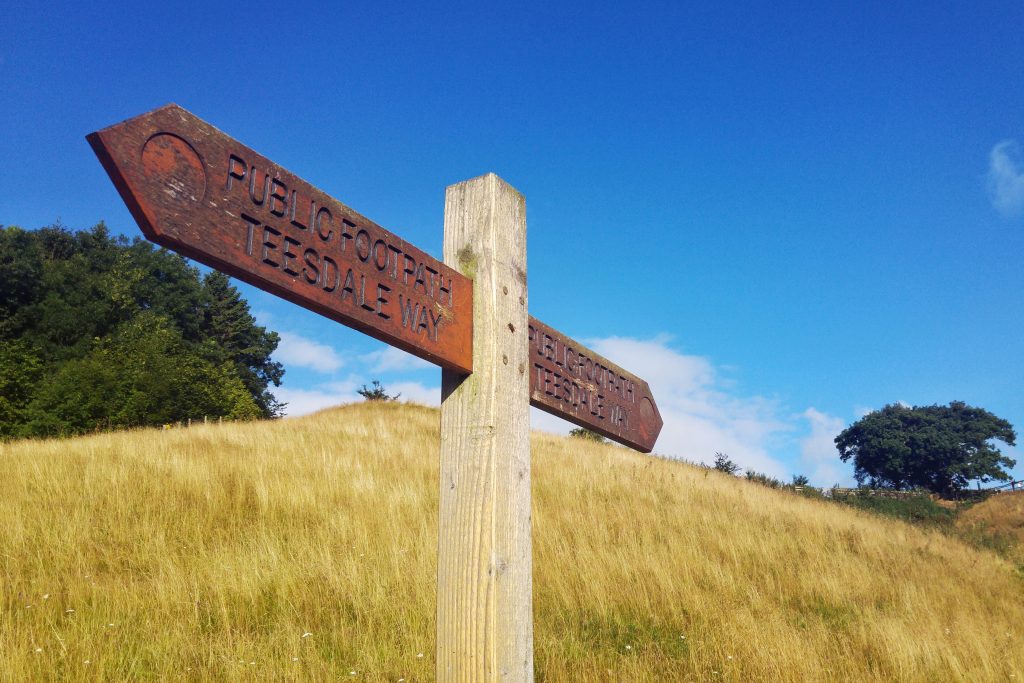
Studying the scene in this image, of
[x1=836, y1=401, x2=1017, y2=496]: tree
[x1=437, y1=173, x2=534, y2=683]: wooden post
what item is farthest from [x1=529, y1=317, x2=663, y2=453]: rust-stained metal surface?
[x1=836, y1=401, x2=1017, y2=496]: tree

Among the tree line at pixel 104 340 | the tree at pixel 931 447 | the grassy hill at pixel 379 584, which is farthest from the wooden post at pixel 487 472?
the tree at pixel 931 447

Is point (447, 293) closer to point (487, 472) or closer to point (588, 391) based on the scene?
point (487, 472)

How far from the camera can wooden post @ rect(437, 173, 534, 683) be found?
4.91ft

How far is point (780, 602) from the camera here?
5441 millimetres

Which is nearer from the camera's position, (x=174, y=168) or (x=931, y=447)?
(x=174, y=168)

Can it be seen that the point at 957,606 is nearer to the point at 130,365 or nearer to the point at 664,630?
the point at 664,630

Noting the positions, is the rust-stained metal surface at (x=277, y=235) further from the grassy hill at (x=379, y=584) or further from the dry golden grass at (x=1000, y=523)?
the dry golden grass at (x=1000, y=523)

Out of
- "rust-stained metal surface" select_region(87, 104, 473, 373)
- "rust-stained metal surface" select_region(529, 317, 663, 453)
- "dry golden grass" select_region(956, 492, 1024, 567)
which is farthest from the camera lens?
"dry golden grass" select_region(956, 492, 1024, 567)

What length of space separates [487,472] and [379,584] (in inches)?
120

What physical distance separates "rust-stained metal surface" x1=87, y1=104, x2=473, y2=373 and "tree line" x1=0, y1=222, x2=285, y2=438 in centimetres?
2398

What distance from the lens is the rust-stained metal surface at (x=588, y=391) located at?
6.47 ft

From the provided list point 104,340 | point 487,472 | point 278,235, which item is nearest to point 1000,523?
point 487,472

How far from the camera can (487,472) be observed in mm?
1561

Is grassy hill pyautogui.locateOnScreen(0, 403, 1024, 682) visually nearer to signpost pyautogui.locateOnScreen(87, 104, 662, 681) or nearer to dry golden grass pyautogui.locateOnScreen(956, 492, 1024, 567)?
signpost pyautogui.locateOnScreen(87, 104, 662, 681)
